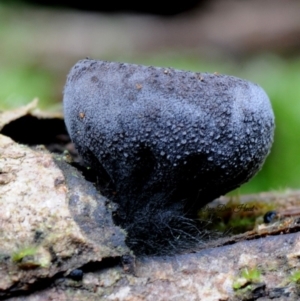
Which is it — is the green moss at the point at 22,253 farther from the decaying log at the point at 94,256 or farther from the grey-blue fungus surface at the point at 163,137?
the grey-blue fungus surface at the point at 163,137

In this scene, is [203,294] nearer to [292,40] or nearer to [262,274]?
[262,274]

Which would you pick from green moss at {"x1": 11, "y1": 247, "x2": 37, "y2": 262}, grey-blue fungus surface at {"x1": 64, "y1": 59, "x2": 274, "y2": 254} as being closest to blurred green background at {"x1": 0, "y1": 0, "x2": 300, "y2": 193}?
grey-blue fungus surface at {"x1": 64, "y1": 59, "x2": 274, "y2": 254}

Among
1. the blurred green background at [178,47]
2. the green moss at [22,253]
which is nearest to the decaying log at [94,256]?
the green moss at [22,253]

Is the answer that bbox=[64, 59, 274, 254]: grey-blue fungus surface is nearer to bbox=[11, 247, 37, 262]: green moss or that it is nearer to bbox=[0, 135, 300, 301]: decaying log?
bbox=[0, 135, 300, 301]: decaying log

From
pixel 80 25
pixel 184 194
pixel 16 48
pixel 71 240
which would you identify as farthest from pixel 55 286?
pixel 80 25

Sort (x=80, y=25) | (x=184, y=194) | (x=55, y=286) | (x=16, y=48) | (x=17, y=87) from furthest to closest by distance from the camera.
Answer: (x=80, y=25), (x=16, y=48), (x=17, y=87), (x=184, y=194), (x=55, y=286)

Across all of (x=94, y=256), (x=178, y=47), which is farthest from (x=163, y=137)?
(x=178, y=47)
